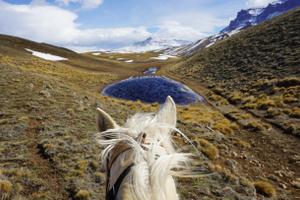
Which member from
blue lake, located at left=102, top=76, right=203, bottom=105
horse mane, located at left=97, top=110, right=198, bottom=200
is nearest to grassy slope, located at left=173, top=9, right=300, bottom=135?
blue lake, located at left=102, top=76, right=203, bottom=105

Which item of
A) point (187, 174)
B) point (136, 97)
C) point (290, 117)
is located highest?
point (187, 174)

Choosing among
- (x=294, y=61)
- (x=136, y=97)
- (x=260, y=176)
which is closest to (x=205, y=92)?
(x=136, y=97)

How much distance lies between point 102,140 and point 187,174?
0.71 m

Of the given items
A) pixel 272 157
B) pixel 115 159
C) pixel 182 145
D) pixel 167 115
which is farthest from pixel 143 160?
pixel 272 157

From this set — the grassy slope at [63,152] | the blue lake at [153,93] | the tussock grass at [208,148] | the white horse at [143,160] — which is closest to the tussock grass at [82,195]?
the grassy slope at [63,152]

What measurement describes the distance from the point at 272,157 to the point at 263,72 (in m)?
26.9

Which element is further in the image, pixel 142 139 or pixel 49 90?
pixel 49 90

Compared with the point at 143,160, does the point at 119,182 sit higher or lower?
lower

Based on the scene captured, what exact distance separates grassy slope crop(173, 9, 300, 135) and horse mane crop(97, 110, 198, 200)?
15.0 meters

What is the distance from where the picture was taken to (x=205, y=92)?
34.6 m

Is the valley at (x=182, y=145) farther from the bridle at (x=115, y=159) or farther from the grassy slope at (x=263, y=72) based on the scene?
the bridle at (x=115, y=159)

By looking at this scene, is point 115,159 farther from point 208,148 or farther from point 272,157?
point 272,157

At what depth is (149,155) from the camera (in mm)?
1724

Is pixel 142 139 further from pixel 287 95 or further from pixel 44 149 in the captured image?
pixel 287 95
